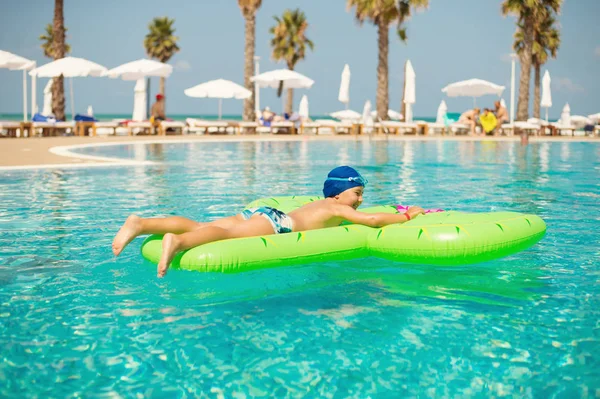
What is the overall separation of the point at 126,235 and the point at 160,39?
41843 millimetres

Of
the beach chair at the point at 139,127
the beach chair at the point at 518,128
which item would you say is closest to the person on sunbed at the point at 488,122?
the beach chair at the point at 518,128

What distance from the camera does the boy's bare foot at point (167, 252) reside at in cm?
413

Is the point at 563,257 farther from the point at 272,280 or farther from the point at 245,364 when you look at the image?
the point at 245,364

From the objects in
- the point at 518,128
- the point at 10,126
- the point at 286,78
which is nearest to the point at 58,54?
the point at 10,126

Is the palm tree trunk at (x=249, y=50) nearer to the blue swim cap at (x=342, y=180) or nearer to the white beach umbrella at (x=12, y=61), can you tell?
the white beach umbrella at (x=12, y=61)

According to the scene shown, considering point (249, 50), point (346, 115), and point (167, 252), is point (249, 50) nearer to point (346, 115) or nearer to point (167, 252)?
point (346, 115)

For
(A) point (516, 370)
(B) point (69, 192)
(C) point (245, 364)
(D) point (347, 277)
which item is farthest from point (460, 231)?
(B) point (69, 192)

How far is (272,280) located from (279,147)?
15.6m

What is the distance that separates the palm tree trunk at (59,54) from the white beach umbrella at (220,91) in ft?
15.6

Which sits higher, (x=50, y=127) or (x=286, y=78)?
(x=286, y=78)

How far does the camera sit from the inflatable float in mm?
4266

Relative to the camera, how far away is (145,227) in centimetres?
441

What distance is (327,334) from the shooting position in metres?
3.51

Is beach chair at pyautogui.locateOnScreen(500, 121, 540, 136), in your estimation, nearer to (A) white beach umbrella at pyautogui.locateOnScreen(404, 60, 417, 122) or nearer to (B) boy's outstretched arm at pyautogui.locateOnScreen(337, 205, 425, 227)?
(A) white beach umbrella at pyautogui.locateOnScreen(404, 60, 417, 122)
